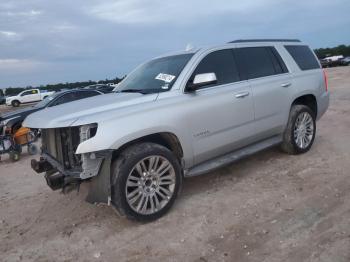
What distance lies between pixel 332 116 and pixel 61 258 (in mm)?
8120

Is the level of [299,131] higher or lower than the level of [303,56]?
lower

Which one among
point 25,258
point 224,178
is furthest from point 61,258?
point 224,178

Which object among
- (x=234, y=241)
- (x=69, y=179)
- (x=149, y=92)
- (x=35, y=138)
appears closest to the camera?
(x=234, y=241)

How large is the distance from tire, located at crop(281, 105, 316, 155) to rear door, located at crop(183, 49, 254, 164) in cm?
109

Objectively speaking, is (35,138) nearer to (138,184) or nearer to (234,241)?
(138,184)

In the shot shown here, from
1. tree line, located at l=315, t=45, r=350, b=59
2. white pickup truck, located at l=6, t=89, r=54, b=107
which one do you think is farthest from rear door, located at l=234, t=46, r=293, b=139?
tree line, located at l=315, t=45, r=350, b=59

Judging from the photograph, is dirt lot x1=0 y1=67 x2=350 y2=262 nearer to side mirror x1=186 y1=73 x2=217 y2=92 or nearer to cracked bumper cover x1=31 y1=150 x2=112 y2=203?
cracked bumper cover x1=31 y1=150 x2=112 y2=203

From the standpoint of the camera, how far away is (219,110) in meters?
4.55

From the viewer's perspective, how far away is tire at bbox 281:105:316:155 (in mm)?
5746

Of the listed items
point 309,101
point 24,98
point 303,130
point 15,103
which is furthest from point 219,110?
point 24,98

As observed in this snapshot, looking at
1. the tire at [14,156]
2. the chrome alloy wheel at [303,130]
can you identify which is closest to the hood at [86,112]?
the chrome alloy wheel at [303,130]

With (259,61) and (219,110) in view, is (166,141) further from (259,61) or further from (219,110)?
(259,61)

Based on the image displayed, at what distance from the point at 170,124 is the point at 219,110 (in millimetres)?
817

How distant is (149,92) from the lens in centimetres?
438
